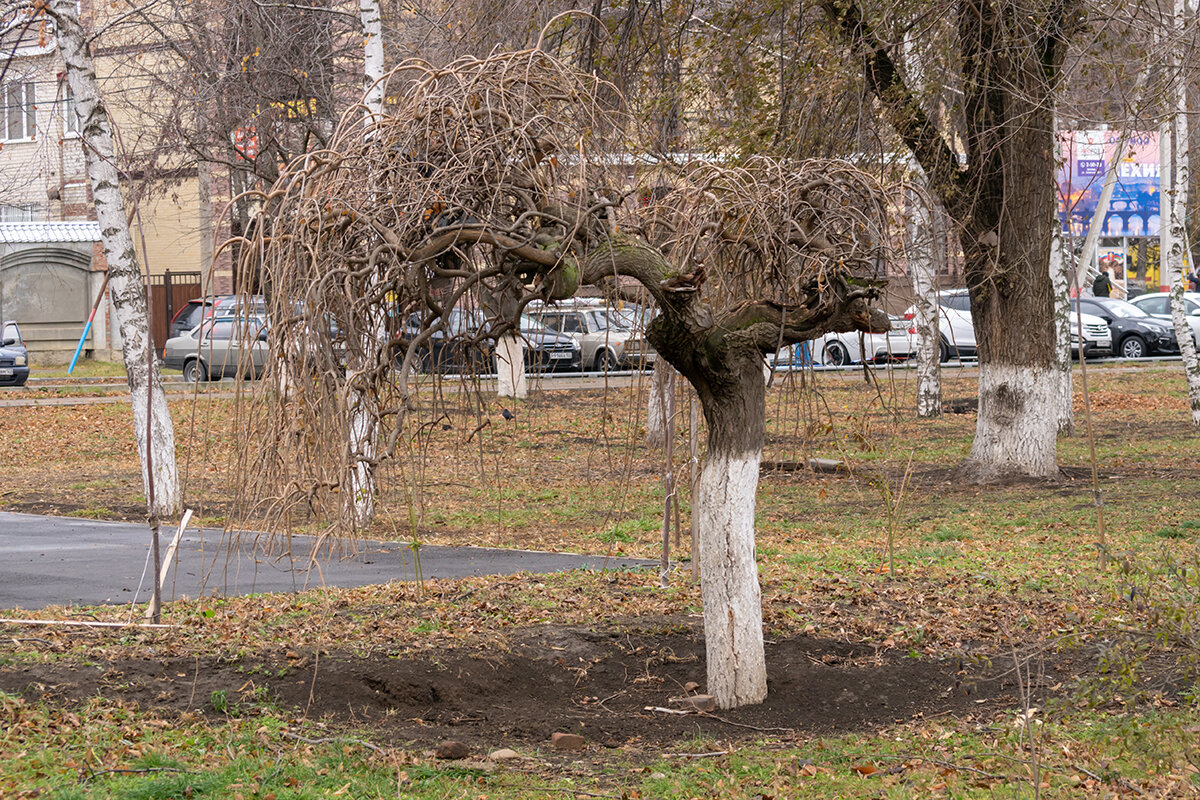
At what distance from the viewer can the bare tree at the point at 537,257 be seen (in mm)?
5410

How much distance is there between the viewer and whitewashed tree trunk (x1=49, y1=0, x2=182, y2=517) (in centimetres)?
1176

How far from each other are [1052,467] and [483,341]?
9.26 metres

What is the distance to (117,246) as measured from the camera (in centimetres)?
1208

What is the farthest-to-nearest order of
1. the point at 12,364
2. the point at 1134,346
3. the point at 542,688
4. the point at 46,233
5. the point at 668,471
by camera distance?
the point at 46,233 → the point at 1134,346 → the point at 12,364 → the point at 668,471 → the point at 542,688

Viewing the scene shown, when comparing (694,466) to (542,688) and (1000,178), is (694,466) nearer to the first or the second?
(542,688)

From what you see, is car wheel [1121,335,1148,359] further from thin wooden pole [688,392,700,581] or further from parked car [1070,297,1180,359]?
thin wooden pole [688,392,700,581]

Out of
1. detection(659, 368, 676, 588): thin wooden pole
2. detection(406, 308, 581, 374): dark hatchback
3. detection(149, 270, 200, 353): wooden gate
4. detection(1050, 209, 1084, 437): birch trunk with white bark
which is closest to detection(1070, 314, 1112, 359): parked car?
detection(1050, 209, 1084, 437): birch trunk with white bark

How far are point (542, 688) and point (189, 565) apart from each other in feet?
15.0

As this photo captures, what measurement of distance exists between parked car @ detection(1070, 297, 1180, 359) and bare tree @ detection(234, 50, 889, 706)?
28499mm

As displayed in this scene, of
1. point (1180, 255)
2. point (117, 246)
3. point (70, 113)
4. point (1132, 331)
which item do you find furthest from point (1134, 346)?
point (117, 246)

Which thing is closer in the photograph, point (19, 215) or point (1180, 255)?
point (1180, 255)

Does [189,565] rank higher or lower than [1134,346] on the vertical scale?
lower

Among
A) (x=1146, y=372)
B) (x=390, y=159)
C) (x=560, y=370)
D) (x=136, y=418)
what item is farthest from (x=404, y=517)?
(x=1146, y=372)

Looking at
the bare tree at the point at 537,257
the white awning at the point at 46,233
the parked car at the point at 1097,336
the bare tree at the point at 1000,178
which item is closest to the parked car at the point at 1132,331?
the parked car at the point at 1097,336
